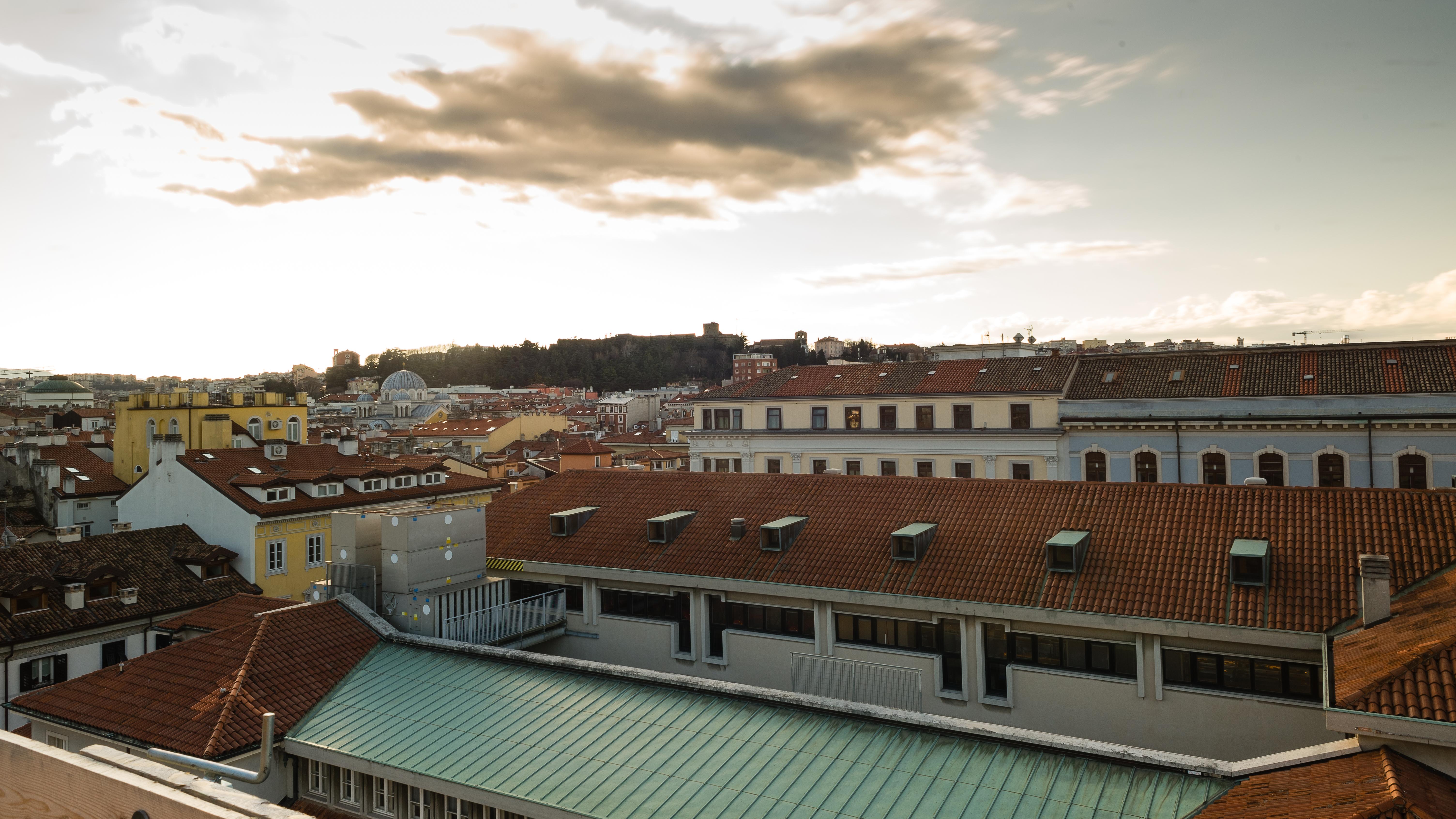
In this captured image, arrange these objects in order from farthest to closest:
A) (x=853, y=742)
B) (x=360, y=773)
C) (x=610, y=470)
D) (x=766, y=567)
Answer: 1. (x=610, y=470)
2. (x=766, y=567)
3. (x=360, y=773)
4. (x=853, y=742)

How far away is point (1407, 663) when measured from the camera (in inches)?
412

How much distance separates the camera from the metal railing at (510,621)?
18.5 meters

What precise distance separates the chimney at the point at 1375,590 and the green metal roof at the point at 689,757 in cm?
554

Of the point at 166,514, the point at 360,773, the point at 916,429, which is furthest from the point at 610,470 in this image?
the point at 916,429

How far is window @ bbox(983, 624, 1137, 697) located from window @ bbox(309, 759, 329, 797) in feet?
39.0

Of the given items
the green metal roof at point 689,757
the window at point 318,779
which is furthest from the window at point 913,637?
the window at point 318,779

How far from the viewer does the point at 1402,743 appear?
9.86m

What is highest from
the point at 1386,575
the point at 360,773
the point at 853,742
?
the point at 1386,575

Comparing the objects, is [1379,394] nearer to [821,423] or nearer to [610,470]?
[821,423]

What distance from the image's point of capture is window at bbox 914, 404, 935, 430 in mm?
47500

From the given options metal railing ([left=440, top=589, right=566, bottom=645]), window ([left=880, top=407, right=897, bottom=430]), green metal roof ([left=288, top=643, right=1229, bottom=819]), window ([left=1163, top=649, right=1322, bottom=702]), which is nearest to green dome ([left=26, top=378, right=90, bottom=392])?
window ([left=880, top=407, right=897, bottom=430])

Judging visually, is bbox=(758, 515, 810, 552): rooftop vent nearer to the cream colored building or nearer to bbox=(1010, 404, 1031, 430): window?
the cream colored building

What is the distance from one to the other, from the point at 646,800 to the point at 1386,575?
1173cm

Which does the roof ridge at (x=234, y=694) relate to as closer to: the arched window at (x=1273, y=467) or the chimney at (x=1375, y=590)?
the chimney at (x=1375, y=590)
